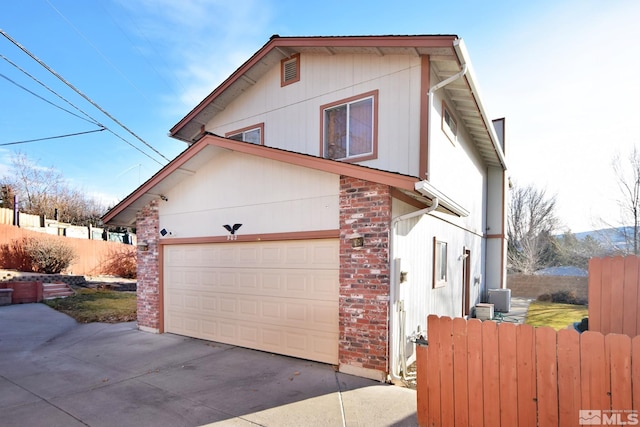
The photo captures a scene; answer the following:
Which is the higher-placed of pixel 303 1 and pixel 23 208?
pixel 303 1

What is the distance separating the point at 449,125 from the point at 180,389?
8.02m

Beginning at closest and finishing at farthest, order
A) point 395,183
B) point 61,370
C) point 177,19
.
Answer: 1. point 395,183
2. point 61,370
3. point 177,19

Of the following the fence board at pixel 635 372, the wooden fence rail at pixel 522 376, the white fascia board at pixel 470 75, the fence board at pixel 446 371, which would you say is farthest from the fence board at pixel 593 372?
the white fascia board at pixel 470 75

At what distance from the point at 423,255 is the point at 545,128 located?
15178mm

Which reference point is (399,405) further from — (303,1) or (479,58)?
(303,1)

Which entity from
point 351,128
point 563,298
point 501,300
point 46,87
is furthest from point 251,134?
point 563,298

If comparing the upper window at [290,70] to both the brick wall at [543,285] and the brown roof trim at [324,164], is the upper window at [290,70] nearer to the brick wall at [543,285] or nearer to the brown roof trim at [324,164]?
the brown roof trim at [324,164]

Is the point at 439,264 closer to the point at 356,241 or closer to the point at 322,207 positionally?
the point at 356,241

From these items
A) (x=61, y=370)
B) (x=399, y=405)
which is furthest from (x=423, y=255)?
(x=61, y=370)

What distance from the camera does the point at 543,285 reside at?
741 inches

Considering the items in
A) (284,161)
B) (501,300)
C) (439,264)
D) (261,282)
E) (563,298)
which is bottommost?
(563,298)

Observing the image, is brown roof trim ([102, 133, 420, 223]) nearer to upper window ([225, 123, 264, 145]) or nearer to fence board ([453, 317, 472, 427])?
fence board ([453, 317, 472, 427])

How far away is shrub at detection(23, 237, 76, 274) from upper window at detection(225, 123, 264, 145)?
13.7m

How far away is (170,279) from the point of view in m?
9.10
